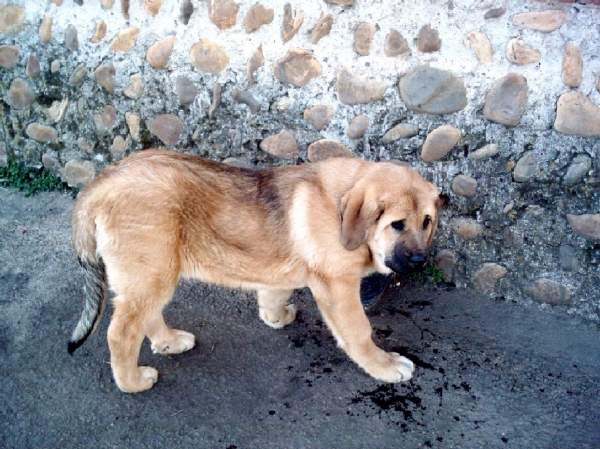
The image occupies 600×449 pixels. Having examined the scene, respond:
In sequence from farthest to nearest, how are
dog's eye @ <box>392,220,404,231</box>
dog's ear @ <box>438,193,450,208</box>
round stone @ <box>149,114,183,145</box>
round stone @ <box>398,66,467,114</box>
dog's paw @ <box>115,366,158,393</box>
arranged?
round stone @ <box>149,114,183,145</box>, round stone @ <box>398,66,467,114</box>, dog's ear @ <box>438,193,450,208</box>, dog's paw @ <box>115,366,158,393</box>, dog's eye @ <box>392,220,404,231</box>

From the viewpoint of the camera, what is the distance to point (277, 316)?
429cm

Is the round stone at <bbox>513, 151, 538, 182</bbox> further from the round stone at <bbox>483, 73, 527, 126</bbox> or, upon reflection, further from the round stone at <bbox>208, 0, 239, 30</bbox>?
the round stone at <bbox>208, 0, 239, 30</bbox>

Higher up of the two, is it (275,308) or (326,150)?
(326,150)

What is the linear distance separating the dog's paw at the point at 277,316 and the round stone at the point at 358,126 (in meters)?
1.52

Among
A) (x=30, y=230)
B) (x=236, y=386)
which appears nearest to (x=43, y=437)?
(x=236, y=386)

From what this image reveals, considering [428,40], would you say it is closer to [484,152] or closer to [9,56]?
[484,152]

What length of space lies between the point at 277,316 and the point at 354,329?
2.58ft

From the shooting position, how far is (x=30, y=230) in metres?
5.31

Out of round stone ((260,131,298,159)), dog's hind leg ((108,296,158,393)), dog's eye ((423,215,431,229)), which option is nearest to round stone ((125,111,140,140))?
round stone ((260,131,298,159))

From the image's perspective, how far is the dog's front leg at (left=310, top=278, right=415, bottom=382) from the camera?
3637mm

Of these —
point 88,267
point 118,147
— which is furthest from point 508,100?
point 118,147

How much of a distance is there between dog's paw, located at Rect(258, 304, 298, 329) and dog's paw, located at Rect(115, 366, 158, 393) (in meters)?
0.95

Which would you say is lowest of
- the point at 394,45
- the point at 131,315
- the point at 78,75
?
the point at 131,315

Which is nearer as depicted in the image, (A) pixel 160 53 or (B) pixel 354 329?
(B) pixel 354 329
